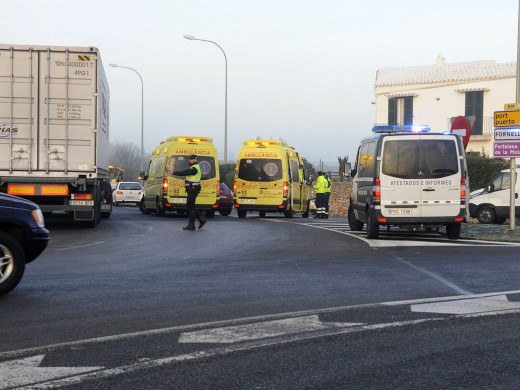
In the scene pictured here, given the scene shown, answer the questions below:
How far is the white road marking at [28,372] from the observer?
4699 millimetres

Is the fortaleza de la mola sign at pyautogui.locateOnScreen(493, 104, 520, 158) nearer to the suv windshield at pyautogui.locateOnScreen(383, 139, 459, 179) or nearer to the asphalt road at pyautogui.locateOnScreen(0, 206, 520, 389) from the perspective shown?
the suv windshield at pyautogui.locateOnScreen(383, 139, 459, 179)

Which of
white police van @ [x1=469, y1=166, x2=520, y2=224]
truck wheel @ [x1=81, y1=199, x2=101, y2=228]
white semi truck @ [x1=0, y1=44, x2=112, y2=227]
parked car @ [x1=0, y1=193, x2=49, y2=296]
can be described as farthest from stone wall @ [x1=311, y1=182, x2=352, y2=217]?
parked car @ [x1=0, y1=193, x2=49, y2=296]

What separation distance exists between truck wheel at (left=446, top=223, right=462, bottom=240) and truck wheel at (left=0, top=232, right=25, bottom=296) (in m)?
9.96

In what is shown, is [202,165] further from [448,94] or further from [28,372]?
[448,94]

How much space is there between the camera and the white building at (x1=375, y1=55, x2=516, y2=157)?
138 ft

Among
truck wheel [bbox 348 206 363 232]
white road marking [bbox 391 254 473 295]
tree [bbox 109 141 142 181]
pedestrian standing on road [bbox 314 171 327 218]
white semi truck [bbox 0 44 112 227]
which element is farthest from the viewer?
tree [bbox 109 141 142 181]

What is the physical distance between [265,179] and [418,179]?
33.4ft

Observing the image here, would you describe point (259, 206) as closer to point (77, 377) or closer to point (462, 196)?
point (462, 196)

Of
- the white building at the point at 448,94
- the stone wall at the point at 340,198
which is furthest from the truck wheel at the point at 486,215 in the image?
the white building at the point at 448,94

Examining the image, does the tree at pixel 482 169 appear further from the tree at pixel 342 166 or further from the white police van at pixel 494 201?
the tree at pixel 342 166

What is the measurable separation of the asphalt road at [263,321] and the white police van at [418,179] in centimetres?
302

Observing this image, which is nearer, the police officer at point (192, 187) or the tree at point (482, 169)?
the police officer at point (192, 187)

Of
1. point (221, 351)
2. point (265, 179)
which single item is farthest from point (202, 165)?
point (221, 351)

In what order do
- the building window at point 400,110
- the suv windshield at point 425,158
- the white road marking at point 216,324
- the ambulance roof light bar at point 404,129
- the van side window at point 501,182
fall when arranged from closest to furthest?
the white road marking at point 216,324 → the suv windshield at point 425,158 → the ambulance roof light bar at point 404,129 → the van side window at point 501,182 → the building window at point 400,110
